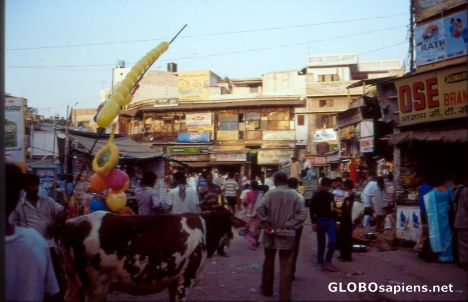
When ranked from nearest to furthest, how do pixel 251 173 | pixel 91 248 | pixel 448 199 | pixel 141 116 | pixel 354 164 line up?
1. pixel 91 248
2. pixel 448 199
3. pixel 354 164
4. pixel 251 173
5. pixel 141 116

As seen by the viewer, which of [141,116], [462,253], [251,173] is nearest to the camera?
[462,253]

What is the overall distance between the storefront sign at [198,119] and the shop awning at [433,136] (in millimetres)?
28377

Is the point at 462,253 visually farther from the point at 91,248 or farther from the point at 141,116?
the point at 141,116

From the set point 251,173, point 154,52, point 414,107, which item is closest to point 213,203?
point 154,52

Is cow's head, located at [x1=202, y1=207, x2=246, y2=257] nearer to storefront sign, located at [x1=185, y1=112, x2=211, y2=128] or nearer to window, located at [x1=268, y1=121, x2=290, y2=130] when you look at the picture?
window, located at [x1=268, y1=121, x2=290, y2=130]

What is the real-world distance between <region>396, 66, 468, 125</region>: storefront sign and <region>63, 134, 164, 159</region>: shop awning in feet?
29.5

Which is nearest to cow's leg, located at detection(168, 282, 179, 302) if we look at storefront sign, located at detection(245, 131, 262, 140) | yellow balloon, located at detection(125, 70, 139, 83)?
yellow balloon, located at detection(125, 70, 139, 83)

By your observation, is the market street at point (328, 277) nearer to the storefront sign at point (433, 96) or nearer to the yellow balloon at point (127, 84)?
the storefront sign at point (433, 96)

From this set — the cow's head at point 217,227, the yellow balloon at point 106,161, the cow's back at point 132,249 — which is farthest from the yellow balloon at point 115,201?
A: the cow's back at point 132,249

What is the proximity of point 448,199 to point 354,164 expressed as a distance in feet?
42.3

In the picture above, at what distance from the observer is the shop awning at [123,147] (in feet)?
47.7

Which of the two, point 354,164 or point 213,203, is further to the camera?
point 354,164

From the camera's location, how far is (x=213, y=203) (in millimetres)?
10016

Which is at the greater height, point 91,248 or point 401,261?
point 91,248
